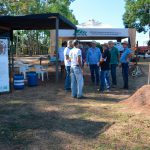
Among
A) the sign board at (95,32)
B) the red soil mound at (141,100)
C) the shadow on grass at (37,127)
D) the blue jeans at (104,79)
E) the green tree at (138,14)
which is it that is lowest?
the shadow on grass at (37,127)

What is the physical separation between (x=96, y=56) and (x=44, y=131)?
820cm

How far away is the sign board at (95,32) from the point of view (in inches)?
1213

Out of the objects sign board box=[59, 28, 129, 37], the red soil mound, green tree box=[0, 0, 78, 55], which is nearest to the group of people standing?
the red soil mound

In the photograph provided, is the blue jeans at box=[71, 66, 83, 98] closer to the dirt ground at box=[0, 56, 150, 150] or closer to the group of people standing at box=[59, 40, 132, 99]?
the group of people standing at box=[59, 40, 132, 99]

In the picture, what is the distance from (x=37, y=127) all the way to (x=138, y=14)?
195 feet

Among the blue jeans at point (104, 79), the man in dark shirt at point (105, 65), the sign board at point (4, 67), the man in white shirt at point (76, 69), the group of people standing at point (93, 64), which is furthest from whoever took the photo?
the blue jeans at point (104, 79)

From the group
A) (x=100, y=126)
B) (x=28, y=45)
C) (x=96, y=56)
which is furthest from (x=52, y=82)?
(x=28, y=45)

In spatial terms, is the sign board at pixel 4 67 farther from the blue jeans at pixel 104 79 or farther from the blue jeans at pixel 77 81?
the blue jeans at pixel 104 79

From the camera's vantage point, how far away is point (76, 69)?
41.0 ft

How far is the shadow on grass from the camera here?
25.3 feet

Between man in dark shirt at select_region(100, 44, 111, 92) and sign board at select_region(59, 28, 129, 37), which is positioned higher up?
sign board at select_region(59, 28, 129, 37)

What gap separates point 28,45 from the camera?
56344mm

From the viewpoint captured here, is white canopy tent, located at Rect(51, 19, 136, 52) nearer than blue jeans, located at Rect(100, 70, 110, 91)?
No

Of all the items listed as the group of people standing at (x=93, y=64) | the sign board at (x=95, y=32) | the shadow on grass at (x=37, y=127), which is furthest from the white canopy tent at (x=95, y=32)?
the shadow on grass at (x=37, y=127)
